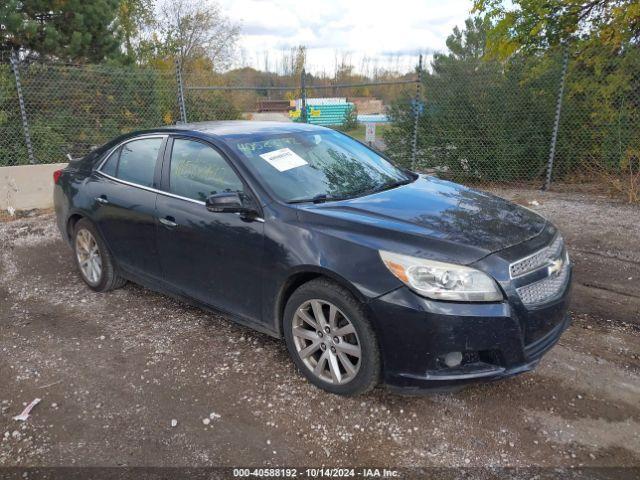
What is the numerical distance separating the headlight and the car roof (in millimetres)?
1795

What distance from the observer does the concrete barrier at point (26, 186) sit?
26.1 ft

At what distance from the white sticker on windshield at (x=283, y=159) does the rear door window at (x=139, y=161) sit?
104cm

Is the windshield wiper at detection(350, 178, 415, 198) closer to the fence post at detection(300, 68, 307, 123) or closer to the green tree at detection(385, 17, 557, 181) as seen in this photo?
the green tree at detection(385, 17, 557, 181)

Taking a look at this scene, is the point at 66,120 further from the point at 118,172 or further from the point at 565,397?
the point at 565,397

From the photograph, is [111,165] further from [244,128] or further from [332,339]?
[332,339]

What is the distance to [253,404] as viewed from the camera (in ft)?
9.73

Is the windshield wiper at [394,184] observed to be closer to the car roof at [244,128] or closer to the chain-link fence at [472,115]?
the car roof at [244,128]

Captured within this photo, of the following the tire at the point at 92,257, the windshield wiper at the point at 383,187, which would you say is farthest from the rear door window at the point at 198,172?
the tire at the point at 92,257

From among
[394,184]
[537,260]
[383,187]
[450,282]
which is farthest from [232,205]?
[537,260]

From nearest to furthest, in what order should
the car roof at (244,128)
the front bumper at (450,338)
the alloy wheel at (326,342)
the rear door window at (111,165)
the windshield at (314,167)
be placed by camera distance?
1. the front bumper at (450,338)
2. the alloy wheel at (326,342)
3. the windshield at (314,167)
4. the car roof at (244,128)
5. the rear door window at (111,165)

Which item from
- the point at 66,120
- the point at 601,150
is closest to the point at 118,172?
the point at 66,120

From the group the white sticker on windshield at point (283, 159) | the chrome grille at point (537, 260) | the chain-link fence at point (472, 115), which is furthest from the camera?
the chain-link fence at point (472, 115)

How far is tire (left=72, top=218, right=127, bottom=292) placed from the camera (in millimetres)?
4438

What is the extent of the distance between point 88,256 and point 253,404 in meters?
2.59
